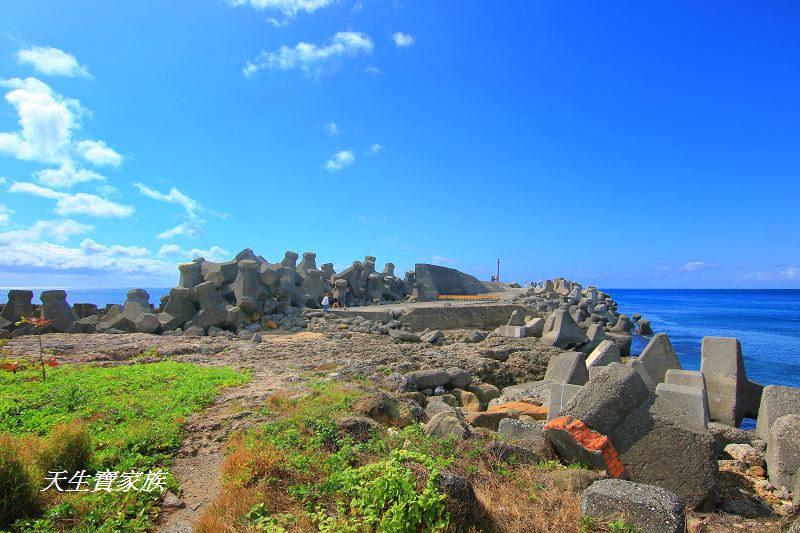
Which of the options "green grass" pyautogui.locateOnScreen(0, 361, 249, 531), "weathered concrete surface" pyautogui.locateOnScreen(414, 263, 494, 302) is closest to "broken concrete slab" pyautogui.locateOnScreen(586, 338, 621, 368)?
"green grass" pyautogui.locateOnScreen(0, 361, 249, 531)

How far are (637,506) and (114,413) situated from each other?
226 inches

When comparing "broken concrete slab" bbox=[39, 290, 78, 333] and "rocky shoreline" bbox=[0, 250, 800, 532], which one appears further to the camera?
"broken concrete slab" bbox=[39, 290, 78, 333]

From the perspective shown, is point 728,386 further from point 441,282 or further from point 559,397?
point 441,282

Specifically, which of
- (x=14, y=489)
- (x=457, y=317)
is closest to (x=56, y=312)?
(x=457, y=317)

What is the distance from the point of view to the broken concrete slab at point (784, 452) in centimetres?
493

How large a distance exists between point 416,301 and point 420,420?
1718 centimetres

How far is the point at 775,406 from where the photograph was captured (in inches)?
251

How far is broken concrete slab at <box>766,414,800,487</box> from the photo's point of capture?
4.93 metres

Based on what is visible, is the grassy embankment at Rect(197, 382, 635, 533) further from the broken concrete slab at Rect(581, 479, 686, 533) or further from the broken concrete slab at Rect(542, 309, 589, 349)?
the broken concrete slab at Rect(542, 309, 589, 349)

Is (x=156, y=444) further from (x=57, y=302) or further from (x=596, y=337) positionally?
(x=596, y=337)

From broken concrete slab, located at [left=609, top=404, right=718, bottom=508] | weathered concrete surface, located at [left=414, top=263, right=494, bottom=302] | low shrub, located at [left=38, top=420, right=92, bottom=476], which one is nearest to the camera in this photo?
low shrub, located at [left=38, top=420, right=92, bottom=476]

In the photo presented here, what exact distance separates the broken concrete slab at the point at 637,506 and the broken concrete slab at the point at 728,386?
214 inches

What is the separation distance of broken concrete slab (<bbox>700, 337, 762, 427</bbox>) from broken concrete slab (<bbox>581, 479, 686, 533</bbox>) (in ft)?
17.8

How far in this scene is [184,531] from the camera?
3.65m
